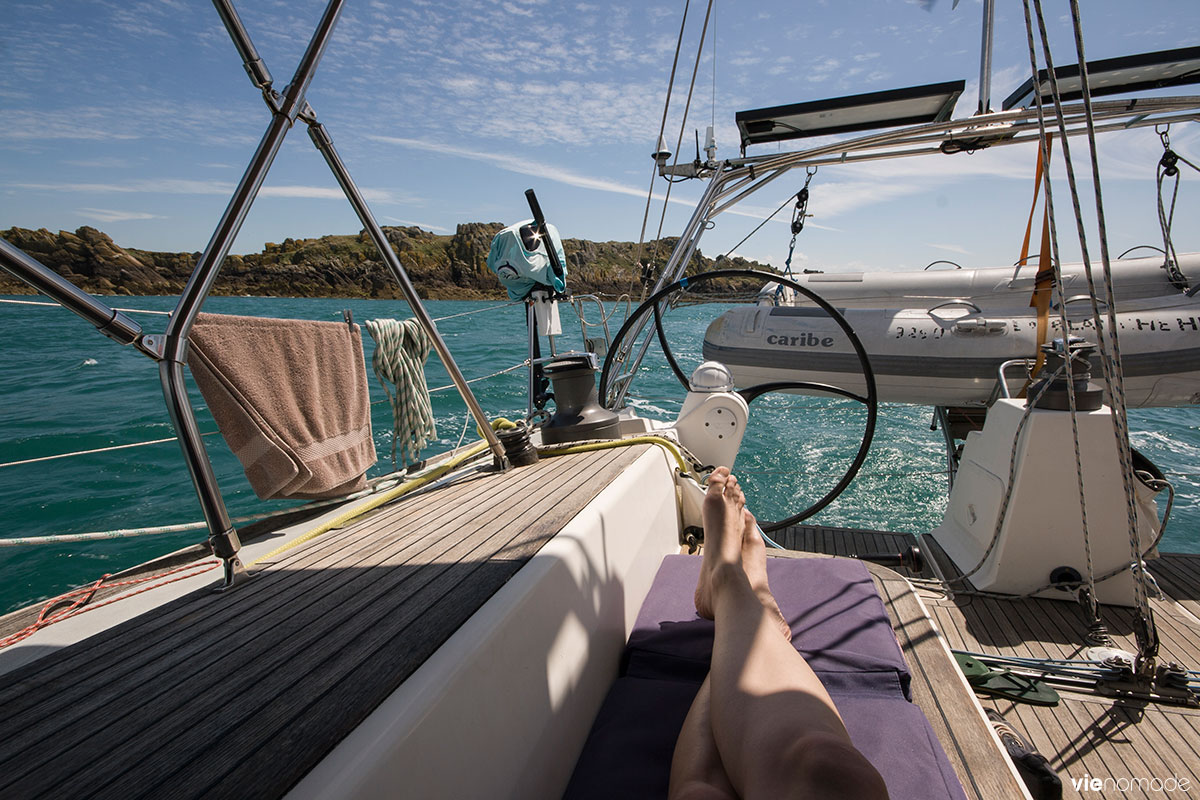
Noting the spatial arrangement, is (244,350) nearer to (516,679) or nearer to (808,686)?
(516,679)

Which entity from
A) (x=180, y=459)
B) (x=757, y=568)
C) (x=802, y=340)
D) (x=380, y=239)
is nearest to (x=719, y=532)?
(x=757, y=568)

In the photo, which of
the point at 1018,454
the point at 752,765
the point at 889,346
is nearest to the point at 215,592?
the point at 752,765

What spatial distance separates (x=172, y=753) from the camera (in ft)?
1.96

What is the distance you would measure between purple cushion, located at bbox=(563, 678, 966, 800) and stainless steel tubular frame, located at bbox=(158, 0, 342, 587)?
2.47ft

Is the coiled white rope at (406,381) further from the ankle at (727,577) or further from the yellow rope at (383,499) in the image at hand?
the ankle at (727,577)

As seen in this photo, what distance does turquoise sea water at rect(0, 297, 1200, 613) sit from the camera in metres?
3.45

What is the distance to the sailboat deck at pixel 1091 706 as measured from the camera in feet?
Result: 4.21

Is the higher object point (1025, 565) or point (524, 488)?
point (524, 488)

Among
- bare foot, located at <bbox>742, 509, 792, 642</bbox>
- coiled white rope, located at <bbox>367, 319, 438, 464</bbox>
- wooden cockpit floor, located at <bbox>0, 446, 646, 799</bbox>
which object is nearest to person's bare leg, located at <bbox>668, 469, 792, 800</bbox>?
bare foot, located at <bbox>742, 509, 792, 642</bbox>

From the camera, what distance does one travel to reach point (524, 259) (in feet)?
8.43

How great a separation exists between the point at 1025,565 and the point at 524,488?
1.87 m

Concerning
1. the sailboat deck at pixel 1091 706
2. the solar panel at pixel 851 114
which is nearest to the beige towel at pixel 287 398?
the sailboat deck at pixel 1091 706

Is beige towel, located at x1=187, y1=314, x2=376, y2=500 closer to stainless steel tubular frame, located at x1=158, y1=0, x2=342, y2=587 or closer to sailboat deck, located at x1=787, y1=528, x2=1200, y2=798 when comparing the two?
stainless steel tubular frame, located at x1=158, y1=0, x2=342, y2=587

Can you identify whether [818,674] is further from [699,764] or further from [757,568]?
[699,764]
